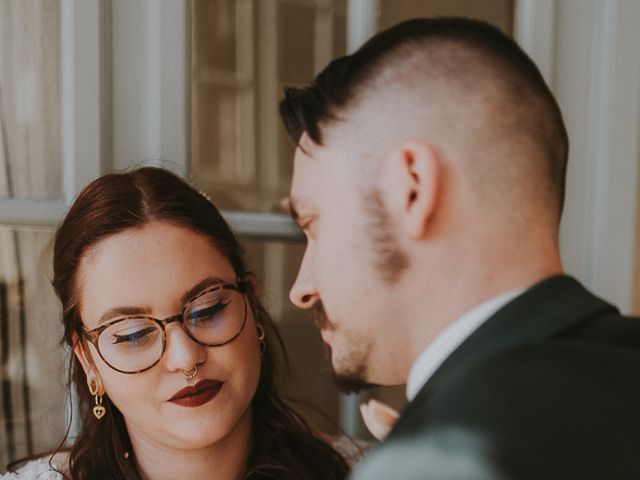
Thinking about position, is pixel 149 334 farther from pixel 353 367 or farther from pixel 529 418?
pixel 529 418

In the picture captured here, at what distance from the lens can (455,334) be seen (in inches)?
34.4

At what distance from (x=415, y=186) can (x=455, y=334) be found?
19 centimetres

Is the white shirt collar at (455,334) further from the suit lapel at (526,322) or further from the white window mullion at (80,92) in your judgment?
the white window mullion at (80,92)

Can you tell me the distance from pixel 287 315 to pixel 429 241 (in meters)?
0.89

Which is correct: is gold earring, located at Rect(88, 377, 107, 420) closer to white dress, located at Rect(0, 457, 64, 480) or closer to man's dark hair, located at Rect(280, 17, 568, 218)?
white dress, located at Rect(0, 457, 64, 480)

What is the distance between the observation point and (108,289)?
121 centimetres

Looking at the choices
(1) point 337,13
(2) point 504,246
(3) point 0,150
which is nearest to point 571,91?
(1) point 337,13

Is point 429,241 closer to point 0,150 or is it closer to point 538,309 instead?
point 538,309

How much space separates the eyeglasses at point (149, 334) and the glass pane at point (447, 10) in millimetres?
821

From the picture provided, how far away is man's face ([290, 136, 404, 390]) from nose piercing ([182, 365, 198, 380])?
0.89 ft

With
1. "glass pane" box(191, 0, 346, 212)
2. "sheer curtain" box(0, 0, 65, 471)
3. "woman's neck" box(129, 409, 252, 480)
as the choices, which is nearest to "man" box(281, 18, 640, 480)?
"woman's neck" box(129, 409, 252, 480)

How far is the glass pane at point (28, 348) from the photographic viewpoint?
145 centimetres

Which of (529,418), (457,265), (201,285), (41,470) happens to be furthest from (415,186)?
(41,470)

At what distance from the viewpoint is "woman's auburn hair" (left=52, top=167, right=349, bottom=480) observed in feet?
4.16
